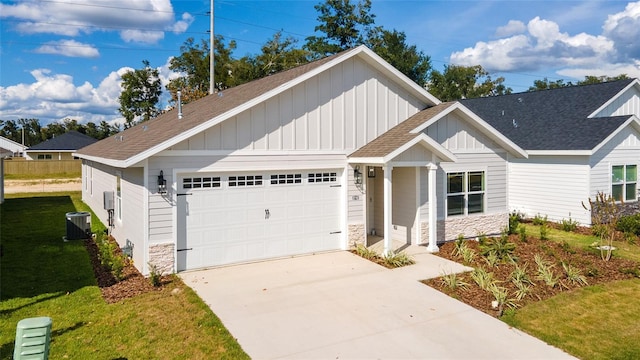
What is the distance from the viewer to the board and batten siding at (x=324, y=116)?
10.5 meters

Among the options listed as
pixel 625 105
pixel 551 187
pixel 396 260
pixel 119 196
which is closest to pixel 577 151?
pixel 551 187

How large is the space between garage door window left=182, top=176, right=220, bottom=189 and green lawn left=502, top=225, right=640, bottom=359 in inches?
269

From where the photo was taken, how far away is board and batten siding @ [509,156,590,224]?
53.6 ft

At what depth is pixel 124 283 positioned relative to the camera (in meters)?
9.20

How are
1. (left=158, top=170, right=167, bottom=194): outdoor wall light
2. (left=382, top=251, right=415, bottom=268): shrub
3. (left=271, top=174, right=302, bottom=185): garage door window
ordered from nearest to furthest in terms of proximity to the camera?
1. (left=158, top=170, right=167, bottom=194): outdoor wall light
2. (left=382, top=251, right=415, bottom=268): shrub
3. (left=271, top=174, right=302, bottom=185): garage door window

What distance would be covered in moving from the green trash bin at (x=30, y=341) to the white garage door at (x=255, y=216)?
4.93 meters

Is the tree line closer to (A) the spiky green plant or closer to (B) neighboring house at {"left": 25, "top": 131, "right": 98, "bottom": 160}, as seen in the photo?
(B) neighboring house at {"left": 25, "top": 131, "right": 98, "bottom": 160}

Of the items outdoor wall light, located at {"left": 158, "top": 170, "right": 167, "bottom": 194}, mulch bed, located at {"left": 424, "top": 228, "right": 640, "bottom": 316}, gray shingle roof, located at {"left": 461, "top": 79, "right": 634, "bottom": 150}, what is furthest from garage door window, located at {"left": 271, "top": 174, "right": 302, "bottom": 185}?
gray shingle roof, located at {"left": 461, "top": 79, "right": 634, "bottom": 150}

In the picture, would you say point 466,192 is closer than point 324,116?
No

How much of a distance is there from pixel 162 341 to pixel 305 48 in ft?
126

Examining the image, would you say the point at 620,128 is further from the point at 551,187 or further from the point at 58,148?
the point at 58,148

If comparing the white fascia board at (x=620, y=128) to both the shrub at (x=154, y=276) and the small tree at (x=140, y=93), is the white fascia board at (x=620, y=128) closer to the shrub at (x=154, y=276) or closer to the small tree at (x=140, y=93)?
the shrub at (x=154, y=276)

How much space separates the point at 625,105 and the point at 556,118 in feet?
Answer: 12.0

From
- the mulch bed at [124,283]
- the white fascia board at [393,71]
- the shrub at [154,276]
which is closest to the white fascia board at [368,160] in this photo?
the white fascia board at [393,71]
